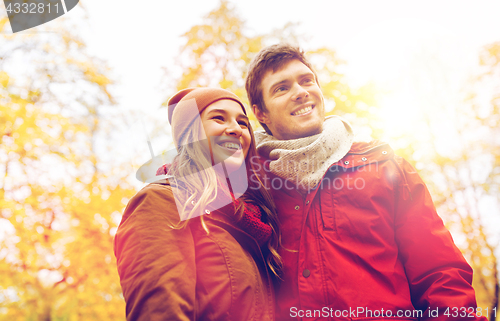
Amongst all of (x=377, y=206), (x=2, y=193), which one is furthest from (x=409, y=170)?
(x=2, y=193)

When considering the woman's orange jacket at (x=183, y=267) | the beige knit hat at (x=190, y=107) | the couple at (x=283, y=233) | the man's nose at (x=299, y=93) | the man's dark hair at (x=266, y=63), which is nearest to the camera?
the woman's orange jacket at (x=183, y=267)

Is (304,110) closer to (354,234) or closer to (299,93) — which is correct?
(299,93)

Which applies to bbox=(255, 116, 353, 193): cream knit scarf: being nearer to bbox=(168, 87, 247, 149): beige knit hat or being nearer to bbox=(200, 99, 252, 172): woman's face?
bbox=(200, 99, 252, 172): woman's face

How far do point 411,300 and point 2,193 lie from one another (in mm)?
5126

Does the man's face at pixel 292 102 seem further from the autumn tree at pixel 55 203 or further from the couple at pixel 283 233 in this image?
the autumn tree at pixel 55 203

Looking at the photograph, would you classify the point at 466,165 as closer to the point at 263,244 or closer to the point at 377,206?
the point at 377,206

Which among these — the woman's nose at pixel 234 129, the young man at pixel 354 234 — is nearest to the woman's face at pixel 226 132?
the woman's nose at pixel 234 129

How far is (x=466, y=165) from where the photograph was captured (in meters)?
4.46

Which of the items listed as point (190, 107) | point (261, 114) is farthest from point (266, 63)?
point (190, 107)

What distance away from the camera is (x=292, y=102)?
2182 millimetres

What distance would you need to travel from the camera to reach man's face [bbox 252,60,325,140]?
2.16 metres

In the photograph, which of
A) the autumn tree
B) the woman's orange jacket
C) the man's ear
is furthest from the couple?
the autumn tree

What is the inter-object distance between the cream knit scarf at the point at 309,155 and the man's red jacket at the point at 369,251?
6 centimetres

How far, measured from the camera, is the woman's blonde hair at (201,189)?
4.74 feet
